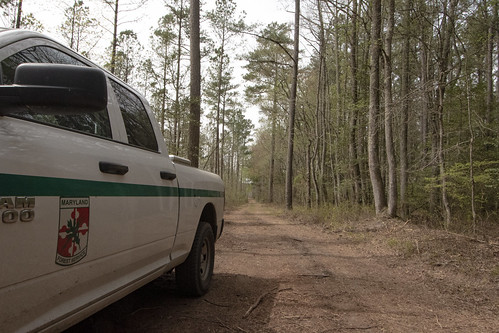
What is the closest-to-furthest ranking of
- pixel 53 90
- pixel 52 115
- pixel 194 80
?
1. pixel 53 90
2. pixel 52 115
3. pixel 194 80

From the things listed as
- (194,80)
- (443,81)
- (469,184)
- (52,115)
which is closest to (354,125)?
(443,81)

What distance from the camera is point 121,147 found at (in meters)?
2.22

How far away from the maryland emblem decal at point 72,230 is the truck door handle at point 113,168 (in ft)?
0.76

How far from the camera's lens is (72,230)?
161cm

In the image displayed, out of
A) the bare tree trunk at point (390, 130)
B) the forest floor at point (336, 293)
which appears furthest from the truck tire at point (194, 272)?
the bare tree trunk at point (390, 130)

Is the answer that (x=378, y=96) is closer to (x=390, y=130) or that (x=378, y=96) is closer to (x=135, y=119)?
(x=390, y=130)

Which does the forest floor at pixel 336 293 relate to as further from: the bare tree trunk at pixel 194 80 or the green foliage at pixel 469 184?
the bare tree trunk at pixel 194 80

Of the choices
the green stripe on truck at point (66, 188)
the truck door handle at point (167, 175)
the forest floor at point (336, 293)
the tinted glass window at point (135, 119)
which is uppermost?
the tinted glass window at point (135, 119)

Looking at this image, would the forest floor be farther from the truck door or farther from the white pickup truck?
the truck door

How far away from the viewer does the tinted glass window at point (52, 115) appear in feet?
5.03

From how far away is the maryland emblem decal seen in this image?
1.54m

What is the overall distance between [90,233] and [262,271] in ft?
12.0


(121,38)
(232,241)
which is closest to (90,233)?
(232,241)

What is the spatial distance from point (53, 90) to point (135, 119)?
161 cm
